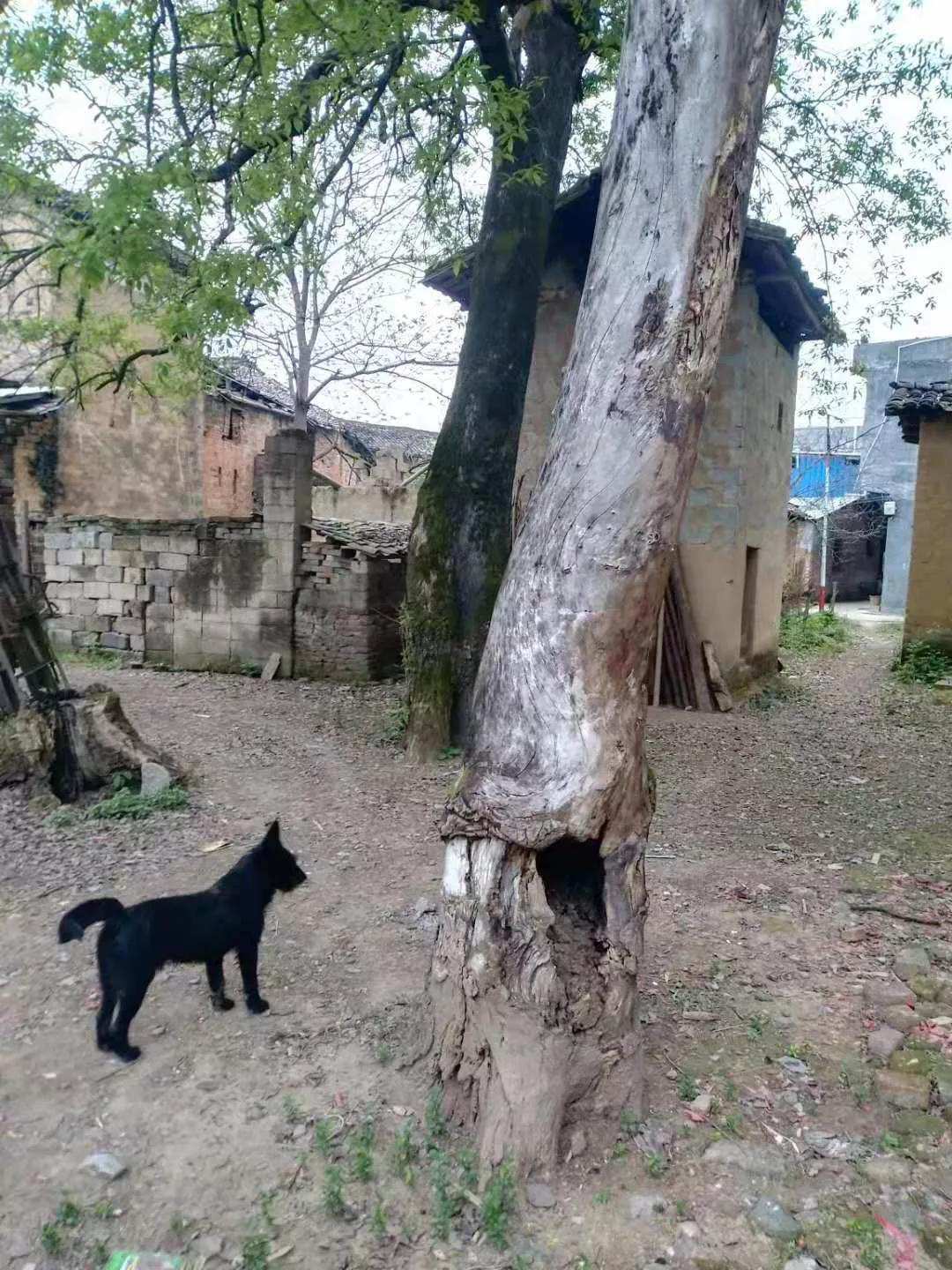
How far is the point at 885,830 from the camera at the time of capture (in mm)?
6027

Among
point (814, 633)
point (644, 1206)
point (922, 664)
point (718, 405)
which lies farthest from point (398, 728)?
point (814, 633)

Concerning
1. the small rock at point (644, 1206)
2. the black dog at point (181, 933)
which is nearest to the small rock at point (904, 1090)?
→ the small rock at point (644, 1206)

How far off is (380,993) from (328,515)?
15392 millimetres

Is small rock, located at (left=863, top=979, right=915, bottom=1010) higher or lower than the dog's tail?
lower

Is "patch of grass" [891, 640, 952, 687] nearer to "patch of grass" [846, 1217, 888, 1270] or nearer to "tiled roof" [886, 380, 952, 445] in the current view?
"tiled roof" [886, 380, 952, 445]

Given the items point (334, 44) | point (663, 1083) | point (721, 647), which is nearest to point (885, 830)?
point (663, 1083)

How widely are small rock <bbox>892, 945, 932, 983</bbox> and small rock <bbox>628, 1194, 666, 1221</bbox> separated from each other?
1880 mm

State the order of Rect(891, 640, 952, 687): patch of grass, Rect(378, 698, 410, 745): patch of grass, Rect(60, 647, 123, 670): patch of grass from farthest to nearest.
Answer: Rect(60, 647, 123, 670): patch of grass → Rect(891, 640, 952, 687): patch of grass → Rect(378, 698, 410, 745): patch of grass

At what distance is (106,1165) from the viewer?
8.86ft

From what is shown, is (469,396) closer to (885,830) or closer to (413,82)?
(413,82)

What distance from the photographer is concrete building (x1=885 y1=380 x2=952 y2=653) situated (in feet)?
38.6

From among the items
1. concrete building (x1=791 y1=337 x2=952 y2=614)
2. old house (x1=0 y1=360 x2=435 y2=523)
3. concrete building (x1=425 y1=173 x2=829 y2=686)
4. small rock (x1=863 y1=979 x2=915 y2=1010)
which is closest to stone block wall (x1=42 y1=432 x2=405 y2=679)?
concrete building (x1=425 y1=173 x2=829 y2=686)

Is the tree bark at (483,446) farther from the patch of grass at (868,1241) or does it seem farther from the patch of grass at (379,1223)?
the patch of grass at (868,1241)

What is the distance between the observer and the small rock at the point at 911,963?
156 inches
